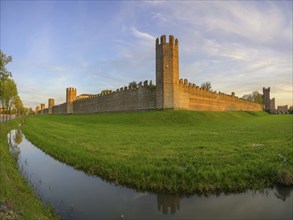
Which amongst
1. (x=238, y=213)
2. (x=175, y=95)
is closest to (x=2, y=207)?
(x=238, y=213)

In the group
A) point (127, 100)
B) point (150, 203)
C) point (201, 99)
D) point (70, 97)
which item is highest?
point (70, 97)

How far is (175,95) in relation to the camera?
33.5m

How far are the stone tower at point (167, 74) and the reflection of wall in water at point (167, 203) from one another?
88.5ft

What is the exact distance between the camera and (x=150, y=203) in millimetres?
5801

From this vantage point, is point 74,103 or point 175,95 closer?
point 175,95

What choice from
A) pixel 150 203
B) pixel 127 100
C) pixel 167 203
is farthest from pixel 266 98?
pixel 150 203

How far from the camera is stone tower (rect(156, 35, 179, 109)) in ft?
109

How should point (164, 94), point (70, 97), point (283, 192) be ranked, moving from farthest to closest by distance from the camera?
point (70, 97) < point (164, 94) < point (283, 192)

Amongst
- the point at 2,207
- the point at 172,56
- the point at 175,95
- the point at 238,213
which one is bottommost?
the point at 238,213

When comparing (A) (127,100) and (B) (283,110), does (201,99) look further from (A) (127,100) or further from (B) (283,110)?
(B) (283,110)

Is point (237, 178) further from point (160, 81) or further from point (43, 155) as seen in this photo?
point (160, 81)

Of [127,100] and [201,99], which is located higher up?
[201,99]

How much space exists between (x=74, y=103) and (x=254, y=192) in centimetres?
6672

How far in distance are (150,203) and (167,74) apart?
93.7 ft
